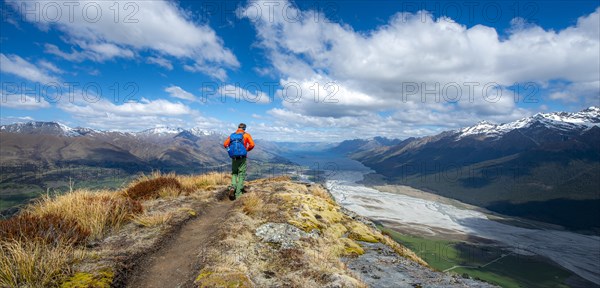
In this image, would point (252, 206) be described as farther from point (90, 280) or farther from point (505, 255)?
point (505, 255)

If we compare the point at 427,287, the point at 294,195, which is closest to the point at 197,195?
the point at 294,195

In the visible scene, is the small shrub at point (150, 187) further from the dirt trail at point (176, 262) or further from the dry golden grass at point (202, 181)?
the dirt trail at point (176, 262)

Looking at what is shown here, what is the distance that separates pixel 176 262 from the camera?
331 inches

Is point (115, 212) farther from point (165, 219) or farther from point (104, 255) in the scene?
point (104, 255)

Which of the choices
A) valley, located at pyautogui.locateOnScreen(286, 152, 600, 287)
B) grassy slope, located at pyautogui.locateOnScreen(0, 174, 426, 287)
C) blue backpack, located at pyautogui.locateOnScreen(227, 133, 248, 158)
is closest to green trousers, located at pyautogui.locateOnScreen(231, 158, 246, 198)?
blue backpack, located at pyautogui.locateOnScreen(227, 133, 248, 158)

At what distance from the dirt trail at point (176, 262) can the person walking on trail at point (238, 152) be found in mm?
5194

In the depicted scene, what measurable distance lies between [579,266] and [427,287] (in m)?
215

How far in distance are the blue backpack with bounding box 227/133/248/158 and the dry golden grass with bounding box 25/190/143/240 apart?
5.56 meters

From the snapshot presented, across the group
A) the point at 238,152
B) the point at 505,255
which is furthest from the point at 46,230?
the point at 505,255

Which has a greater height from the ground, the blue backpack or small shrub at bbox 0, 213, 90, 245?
the blue backpack

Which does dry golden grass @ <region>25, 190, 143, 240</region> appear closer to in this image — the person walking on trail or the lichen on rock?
the lichen on rock

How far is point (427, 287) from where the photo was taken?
8.99m

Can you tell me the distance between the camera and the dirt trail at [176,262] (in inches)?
289

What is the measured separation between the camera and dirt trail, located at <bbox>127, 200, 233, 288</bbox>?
24.0ft
